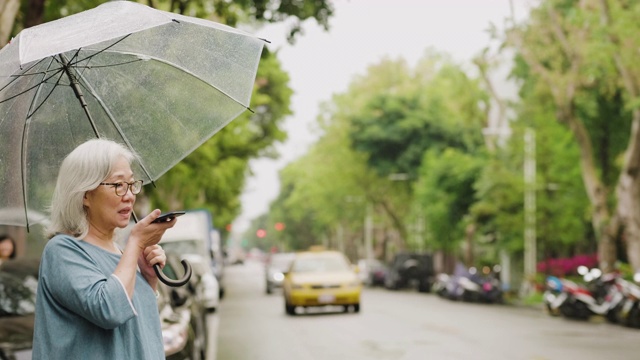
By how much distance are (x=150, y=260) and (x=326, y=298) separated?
1896cm

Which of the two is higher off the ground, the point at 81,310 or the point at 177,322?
the point at 81,310

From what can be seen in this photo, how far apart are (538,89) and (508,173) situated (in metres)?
3.50

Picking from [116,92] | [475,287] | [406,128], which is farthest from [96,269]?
[406,128]

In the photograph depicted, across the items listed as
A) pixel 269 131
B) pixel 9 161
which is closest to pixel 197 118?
pixel 9 161

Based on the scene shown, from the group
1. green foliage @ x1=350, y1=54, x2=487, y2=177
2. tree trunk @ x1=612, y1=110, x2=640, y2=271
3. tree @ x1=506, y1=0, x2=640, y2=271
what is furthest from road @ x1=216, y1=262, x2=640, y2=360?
green foliage @ x1=350, y1=54, x2=487, y2=177

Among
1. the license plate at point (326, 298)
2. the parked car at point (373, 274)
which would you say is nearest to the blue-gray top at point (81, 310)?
the license plate at point (326, 298)

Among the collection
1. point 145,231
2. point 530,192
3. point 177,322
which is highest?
point 530,192

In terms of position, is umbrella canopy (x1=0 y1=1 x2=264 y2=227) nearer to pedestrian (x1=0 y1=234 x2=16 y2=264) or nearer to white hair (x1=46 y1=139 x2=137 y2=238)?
white hair (x1=46 y1=139 x2=137 y2=238)

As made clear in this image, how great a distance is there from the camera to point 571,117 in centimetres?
2598

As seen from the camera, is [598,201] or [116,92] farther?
[598,201]

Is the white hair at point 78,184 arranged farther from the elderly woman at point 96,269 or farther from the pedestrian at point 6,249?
the pedestrian at point 6,249

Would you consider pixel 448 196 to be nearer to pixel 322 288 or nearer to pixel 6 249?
pixel 322 288

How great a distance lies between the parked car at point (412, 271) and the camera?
4122 centimetres

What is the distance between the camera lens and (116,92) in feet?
15.5
